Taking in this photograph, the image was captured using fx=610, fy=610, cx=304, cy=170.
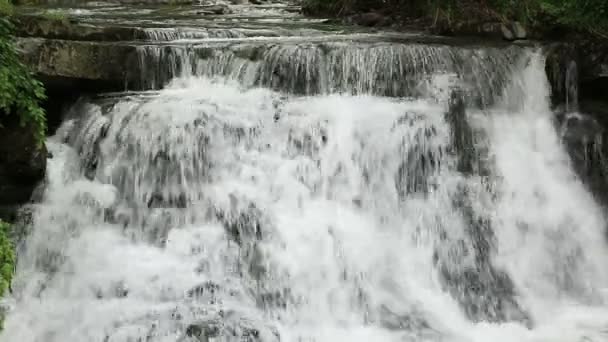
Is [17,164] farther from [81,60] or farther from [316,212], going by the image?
[316,212]

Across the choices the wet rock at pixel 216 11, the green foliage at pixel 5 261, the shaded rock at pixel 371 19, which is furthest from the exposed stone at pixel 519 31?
the green foliage at pixel 5 261

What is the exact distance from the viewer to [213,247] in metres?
6.63

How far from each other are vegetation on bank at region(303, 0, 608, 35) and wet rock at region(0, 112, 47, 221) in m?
7.24

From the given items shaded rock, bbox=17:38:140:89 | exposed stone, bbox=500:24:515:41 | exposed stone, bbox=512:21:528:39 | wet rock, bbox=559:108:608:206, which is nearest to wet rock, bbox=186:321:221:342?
shaded rock, bbox=17:38:140:89

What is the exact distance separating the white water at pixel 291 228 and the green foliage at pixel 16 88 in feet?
3.59

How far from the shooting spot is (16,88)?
6102 mm

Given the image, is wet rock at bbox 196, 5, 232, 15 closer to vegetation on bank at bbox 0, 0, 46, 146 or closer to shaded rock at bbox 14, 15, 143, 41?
shaded rock at bbox 14, 15, 143, 41

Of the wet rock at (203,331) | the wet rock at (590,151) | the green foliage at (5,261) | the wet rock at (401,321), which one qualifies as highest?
the wet rock at (590,151)

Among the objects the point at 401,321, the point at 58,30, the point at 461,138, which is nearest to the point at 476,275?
the point at 401,321

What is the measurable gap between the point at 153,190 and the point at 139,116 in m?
1.06

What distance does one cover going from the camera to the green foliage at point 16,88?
590cm

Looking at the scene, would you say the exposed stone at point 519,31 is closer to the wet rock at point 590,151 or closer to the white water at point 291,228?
the wet rock at point 590,151

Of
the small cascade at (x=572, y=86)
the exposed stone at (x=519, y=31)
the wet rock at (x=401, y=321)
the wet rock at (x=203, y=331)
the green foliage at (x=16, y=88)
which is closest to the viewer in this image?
the wet rock at (x=203, y=331)

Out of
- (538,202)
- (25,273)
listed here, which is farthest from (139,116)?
(538,202)
